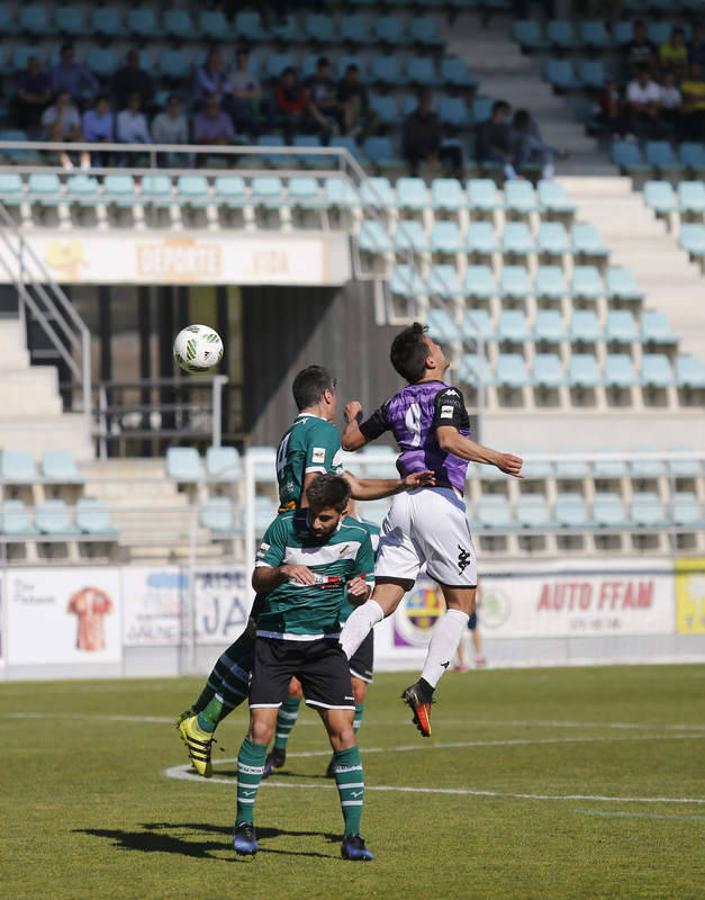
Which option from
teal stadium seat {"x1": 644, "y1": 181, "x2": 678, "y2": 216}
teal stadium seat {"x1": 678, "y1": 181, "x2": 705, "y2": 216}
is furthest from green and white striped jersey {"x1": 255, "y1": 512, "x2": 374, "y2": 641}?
teal stadium seat {"x1": 678, "y1": 181, "x2": 705, "y2": 216}

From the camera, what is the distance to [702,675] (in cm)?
2002

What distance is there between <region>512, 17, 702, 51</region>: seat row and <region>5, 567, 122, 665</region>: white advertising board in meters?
16.5

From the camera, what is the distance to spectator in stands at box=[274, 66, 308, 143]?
28.6 m

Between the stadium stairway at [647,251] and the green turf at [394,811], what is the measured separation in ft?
44.1

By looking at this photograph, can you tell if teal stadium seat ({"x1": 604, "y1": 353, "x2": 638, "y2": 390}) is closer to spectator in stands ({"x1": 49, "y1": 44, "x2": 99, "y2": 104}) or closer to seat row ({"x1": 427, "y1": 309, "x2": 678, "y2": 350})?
seat row ({"x1": 427, "y1": 309, "x2": 678, "y2": 350})

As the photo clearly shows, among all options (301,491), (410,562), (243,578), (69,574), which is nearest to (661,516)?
(243,578)

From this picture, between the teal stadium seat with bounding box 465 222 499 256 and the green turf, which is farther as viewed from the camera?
the teal stadium seat with bounding box 465 222 499 256

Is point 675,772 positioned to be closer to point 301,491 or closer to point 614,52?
point 301,491

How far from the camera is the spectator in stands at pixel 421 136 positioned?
2884 cm

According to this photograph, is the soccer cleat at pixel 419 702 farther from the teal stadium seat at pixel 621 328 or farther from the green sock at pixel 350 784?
the teal stadium seat at pixel 621 328

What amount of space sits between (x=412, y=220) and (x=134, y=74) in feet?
15.6

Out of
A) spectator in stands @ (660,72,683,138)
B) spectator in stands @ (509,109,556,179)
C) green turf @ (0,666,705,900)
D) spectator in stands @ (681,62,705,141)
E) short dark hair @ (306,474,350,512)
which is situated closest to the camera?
green turf @ (0,666,705,900)

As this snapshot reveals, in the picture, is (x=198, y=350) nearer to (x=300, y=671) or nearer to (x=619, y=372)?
(x=300, y=671)

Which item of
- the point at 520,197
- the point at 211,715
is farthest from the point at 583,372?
the point at 211,715
